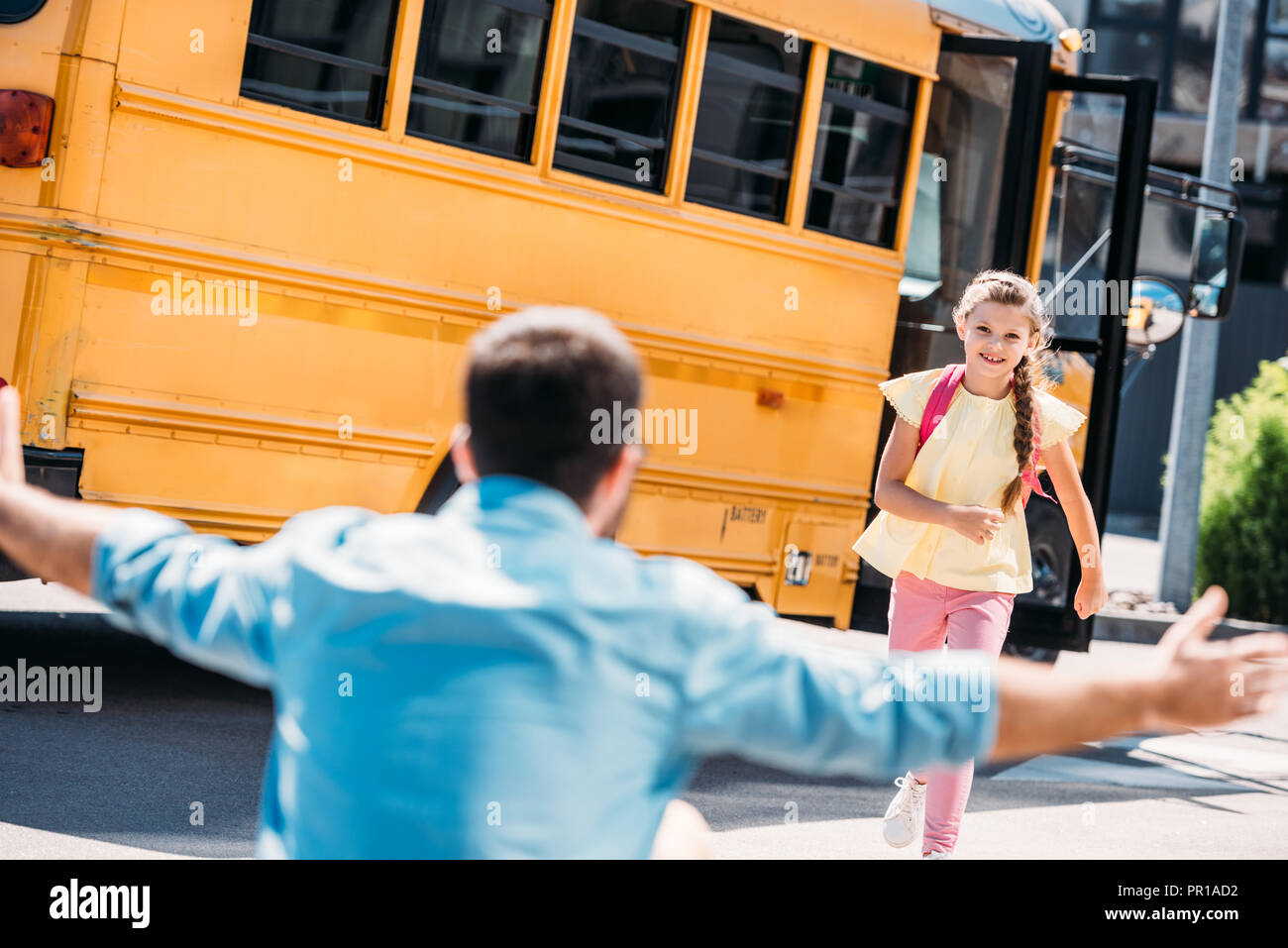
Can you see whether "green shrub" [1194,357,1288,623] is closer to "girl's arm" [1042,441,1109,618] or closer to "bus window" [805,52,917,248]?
"bus window" [805,52,917,248]

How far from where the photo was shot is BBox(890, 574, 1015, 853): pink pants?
409 centimetres

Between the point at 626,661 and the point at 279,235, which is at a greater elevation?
the point at 279,235

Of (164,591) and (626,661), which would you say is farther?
(164,591)

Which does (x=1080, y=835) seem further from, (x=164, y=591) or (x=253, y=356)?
(x=164, y=591)

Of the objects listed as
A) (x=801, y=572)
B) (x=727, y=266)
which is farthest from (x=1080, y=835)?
(x=727, y=266)

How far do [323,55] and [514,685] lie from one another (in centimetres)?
407

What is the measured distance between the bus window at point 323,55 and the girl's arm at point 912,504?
207 cm

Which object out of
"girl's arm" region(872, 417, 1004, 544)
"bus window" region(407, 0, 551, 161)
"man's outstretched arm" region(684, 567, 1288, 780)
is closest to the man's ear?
"man's outstretched arm" region(684, 567, 1288, 780)

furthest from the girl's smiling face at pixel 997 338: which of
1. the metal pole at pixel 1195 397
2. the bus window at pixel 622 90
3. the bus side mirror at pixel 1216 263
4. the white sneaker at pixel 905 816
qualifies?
the metal pole at pixel 1195 397

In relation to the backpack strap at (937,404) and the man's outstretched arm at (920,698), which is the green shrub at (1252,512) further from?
the man's outstretched arm at (920,698)

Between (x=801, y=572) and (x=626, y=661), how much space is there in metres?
4.91

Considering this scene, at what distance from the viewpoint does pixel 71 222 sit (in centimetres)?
457
